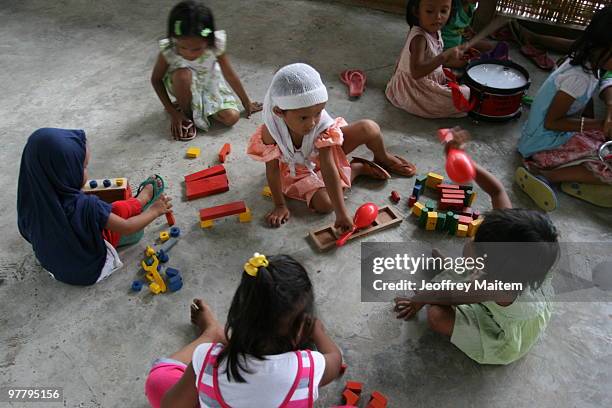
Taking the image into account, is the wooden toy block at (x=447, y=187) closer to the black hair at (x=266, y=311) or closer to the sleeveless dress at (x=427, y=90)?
the sleeveless dress at (x=427, y=90)

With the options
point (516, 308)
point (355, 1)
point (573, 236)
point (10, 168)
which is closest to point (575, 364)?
point (516, 308)

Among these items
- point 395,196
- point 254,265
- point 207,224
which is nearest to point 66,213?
point 207,224

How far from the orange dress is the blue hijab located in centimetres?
66

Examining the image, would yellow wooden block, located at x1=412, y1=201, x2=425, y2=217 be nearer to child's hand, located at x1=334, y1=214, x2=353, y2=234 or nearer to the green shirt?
child's hand, located at x1=334, y1=214, x2=353, y2=234

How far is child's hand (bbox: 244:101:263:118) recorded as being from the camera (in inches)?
105

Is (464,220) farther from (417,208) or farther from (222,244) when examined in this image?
(222,244)

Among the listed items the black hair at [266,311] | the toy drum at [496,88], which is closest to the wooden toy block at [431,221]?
the toy drum at [496,88]

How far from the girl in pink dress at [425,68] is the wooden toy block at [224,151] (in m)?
1.03

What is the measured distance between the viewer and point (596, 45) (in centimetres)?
198

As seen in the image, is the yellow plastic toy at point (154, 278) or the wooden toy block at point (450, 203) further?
the wooden toy block at point (450, 203)

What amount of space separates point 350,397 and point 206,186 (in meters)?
1.18

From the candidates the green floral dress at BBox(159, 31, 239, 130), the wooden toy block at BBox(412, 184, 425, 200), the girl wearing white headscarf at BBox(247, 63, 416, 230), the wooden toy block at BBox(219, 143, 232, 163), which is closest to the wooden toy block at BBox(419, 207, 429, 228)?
the wooden toy block at BBox(412, 184, 425, 200)

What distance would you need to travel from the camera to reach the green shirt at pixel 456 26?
9.23ft

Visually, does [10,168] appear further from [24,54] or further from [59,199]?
[24,54]
